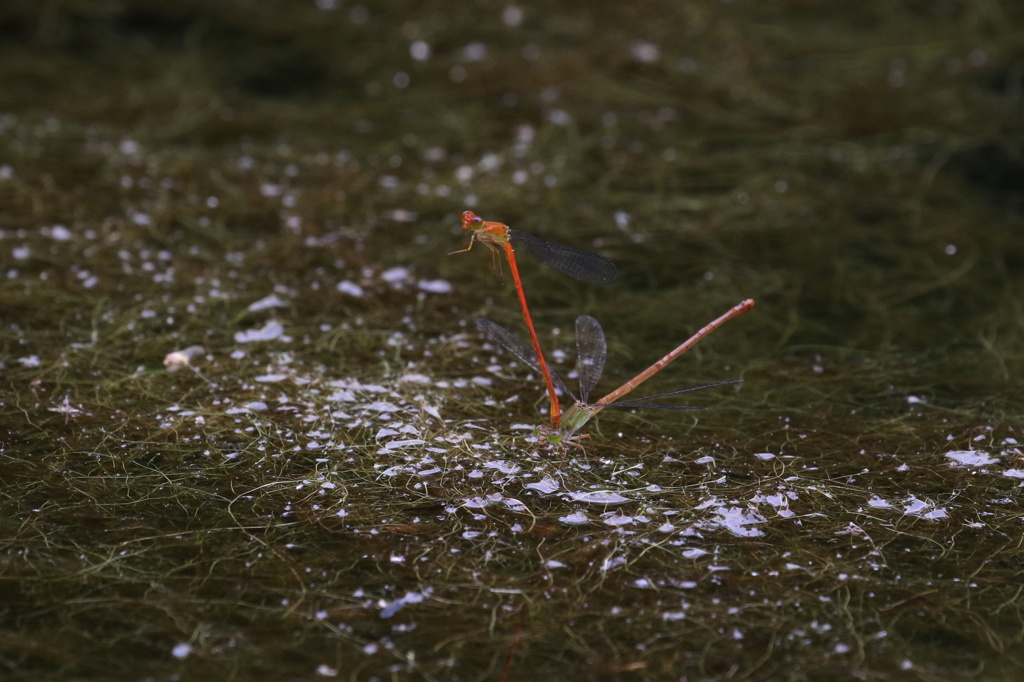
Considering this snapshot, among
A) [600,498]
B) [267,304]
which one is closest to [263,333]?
[267,304]

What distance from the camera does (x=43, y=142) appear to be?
13.4 feet

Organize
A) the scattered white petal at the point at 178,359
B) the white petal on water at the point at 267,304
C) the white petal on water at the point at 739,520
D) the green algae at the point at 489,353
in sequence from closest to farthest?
the green algae at the point at 489,353 → the white petal on water at the point at 739,520 → the scattered white petal at the point at 178,359 → the white petal on water at the point at 267,304

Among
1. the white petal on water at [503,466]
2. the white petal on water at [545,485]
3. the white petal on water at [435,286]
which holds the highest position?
the white petal on water at [545,485]

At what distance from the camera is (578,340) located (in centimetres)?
252

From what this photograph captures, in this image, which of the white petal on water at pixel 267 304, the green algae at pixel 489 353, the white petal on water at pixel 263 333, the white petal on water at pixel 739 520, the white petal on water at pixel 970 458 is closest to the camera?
the green algae at pixel 489 353

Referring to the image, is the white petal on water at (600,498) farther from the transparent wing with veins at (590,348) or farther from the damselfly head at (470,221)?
the damselfly head at (470,221)

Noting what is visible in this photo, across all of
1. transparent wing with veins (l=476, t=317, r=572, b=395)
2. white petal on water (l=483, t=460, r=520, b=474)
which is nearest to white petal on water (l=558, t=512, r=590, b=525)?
white petal on water (l=483, t=460, r=520, b=474)

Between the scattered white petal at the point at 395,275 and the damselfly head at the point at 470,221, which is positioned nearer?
the damselfly head at the point at 470,221

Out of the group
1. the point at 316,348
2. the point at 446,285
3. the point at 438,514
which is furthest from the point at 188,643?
the point at 446,285

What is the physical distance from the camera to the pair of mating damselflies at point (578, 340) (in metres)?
2.42

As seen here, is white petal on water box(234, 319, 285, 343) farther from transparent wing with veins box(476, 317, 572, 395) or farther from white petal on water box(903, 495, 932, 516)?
white petal on water box(903, 495, 932, 516)

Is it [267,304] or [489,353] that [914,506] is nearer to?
[489,353]

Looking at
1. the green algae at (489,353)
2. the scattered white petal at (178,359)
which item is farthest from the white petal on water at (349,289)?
the scattered white petal at (178,359)

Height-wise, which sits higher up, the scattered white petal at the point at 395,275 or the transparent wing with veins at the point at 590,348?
the transparent wing with veins at the point at 590,348
